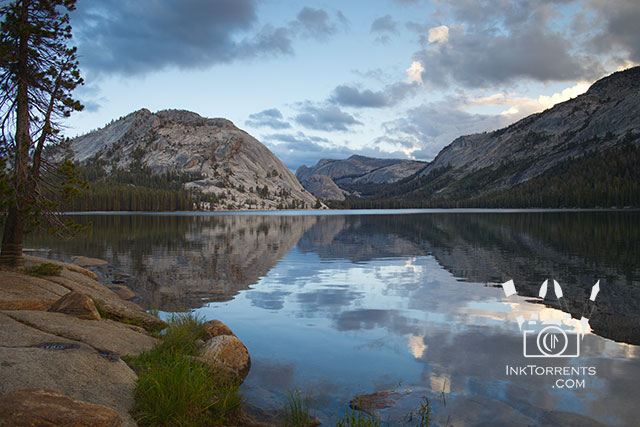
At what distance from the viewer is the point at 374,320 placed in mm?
20938

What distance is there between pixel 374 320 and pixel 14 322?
14728 millimetres

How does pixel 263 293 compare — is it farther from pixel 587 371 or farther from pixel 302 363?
pixel 587 371

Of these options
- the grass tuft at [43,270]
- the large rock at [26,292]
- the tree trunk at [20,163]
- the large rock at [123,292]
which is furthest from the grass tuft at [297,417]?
the large rock at [123,292]

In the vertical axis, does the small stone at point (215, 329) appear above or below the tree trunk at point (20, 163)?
below

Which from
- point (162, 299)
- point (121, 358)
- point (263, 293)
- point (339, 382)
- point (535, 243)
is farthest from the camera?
point (535, 243)

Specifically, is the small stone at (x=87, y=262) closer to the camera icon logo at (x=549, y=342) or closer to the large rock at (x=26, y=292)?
the large rock at (x=26, y=292)

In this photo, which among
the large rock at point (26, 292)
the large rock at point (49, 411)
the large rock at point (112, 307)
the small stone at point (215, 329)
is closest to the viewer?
the large rock at point (49, 411)

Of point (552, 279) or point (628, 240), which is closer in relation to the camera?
point (552, 279)

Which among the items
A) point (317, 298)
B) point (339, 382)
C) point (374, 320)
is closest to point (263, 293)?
point (317, 298)

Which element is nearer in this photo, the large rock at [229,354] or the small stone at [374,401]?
the small stone at [374,401]

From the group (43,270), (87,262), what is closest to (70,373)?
(43,270)

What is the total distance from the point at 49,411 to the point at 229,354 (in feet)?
23.4

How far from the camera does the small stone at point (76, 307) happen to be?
15477 mm

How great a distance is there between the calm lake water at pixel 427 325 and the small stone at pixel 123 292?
1.00 m
